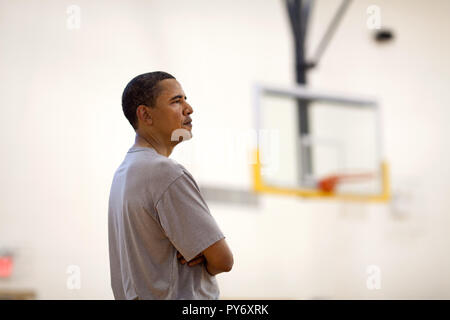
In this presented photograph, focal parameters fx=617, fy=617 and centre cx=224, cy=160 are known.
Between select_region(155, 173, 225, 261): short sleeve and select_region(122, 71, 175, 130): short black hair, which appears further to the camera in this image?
select_region(122, 71, 175, 130): short black hair

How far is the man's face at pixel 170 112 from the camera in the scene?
5.19 feet

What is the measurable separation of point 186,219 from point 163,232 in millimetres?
74

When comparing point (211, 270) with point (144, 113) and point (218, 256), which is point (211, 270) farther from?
point (144, 113)

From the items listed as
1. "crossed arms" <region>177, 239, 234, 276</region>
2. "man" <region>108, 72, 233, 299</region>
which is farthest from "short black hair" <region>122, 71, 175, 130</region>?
"crossed arms" <region>177, 239, 234, 276</region>

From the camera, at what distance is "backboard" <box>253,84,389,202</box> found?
578cm

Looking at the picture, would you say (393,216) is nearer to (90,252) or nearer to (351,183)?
(351,183)

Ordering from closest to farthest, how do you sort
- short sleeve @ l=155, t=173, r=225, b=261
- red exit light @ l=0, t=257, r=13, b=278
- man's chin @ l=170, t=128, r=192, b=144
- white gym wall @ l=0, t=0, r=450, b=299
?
1. short sleeve @ l=155, t=173, r=225, b=261
2. man's chin @ l=170, t=128, r=192, b=144
3. red exit light @ l=0, t=257, r=13, b=278
4. white gym wall @ l=0, t=0, r=450, b=299

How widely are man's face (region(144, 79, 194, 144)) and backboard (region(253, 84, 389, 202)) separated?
13.1 ft

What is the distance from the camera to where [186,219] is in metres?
1.44

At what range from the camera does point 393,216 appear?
7.04 meters

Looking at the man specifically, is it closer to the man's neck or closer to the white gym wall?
the man's neck

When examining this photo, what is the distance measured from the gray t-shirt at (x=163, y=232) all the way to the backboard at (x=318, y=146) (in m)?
4.09

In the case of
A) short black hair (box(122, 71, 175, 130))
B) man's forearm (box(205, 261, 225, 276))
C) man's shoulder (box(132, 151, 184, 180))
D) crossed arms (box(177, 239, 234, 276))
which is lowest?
man's forearm (box(205, 261, 225, 276))

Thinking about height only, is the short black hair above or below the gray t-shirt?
above
